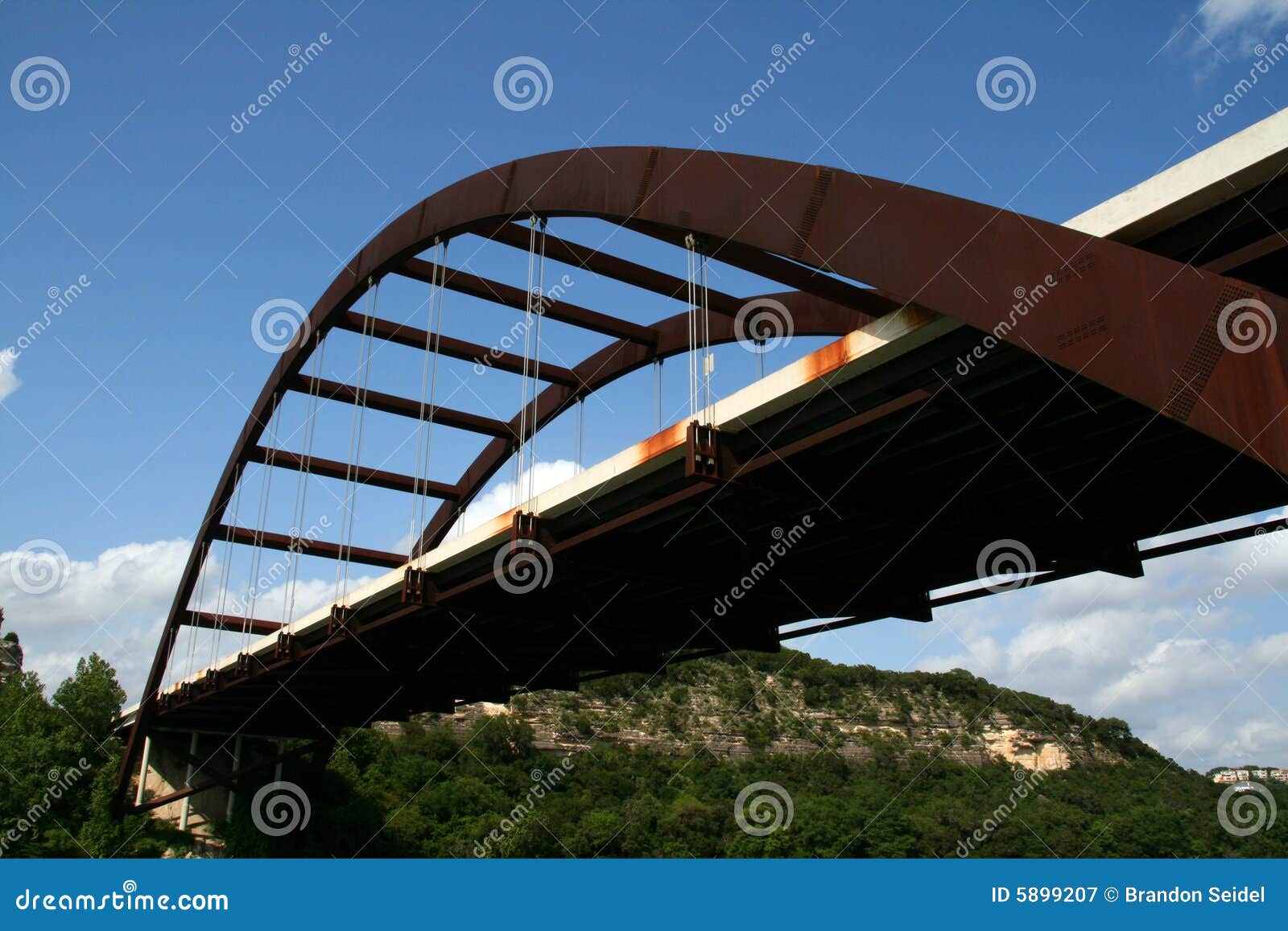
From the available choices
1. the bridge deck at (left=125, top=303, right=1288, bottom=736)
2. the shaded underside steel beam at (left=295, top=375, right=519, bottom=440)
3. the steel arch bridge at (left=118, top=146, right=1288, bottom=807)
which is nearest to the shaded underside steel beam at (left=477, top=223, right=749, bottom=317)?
the steel arch bridge at (left=118, top=146, right=1288, bottom=807)

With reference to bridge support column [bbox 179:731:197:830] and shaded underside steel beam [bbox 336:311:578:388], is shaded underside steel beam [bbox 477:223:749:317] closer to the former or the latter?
shaded underside steel beam [bbox 336:311:578:388]

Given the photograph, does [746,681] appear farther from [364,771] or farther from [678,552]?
[678,552]

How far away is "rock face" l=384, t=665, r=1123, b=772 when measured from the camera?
293ft

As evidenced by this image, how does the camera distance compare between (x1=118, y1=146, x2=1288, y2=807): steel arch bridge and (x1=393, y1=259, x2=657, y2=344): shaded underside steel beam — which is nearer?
(x1=118, y1=146, x2=1288, y2=807): steel arch bridge

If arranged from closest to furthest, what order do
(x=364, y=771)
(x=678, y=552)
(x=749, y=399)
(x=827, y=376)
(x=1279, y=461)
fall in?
(x=1279, y=461) < (x=827, y=376) < (x=749, y=399) < (x=678, y=552) < (x=364, y=771)

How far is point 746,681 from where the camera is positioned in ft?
343

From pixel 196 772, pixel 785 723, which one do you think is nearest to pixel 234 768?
pixel 196 772

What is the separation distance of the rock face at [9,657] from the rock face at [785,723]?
82.7 ft

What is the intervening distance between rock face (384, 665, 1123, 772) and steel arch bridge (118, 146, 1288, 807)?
63.0 meters

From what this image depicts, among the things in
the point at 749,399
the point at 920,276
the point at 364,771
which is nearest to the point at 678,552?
the point at 749,399

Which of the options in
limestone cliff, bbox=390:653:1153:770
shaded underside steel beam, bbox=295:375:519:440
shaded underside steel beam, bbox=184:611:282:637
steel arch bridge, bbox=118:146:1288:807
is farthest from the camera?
limestone cliff, bbox=390:653:1153:770

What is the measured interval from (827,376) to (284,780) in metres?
42.0

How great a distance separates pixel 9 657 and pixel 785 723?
62840 mm

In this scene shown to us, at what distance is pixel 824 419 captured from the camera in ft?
39.2
